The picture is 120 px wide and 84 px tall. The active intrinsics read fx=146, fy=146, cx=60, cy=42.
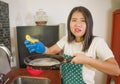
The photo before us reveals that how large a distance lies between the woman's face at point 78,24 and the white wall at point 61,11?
3.11 feet

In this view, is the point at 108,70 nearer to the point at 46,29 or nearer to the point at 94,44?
the point at 94,44

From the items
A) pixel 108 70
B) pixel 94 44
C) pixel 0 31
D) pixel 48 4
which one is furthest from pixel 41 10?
pixel 108 70

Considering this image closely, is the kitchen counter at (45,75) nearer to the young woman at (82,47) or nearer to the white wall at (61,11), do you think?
the young woman at (82,47)

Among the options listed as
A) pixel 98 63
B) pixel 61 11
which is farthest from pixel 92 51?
pixel 61 11

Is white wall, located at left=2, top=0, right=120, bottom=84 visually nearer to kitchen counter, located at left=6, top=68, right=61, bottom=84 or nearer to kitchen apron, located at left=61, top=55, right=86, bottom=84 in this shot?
kitchen counter, located at left=6, top=68, right=61, bottom=84

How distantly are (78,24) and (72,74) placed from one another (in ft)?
1.28

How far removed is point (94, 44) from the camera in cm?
107

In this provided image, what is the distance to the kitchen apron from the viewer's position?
111 cm

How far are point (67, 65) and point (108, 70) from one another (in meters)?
0.36

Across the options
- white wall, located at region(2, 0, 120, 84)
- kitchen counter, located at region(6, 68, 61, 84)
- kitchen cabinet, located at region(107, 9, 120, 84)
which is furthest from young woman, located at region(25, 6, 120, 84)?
white wall, located at region(2, 0, 120, 84)

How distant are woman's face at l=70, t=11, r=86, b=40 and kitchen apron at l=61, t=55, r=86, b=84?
225mm

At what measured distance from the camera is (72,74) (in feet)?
3.73

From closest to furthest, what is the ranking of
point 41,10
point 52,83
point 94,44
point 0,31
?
point 94,44
point 52,83
point 0,31
point 41,10

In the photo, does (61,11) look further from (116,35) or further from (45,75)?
(45,75)
